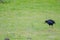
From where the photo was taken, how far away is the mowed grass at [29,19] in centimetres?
666

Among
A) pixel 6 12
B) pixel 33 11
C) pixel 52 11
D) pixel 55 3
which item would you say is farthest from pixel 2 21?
pixel 55 3

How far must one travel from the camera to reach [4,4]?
10125 millimetres

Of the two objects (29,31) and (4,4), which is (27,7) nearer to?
(4,4)

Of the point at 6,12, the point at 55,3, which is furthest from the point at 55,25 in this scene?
the point at 55,3

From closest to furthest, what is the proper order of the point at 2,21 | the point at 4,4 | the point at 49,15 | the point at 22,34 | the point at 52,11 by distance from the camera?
the point at 22,34 < the point at 2,21 < the point at 49,15 < the point at 52,11 < the point at 4,4

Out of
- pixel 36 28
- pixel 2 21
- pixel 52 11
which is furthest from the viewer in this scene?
pixel 52 11

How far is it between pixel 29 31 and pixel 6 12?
2352 millimetres

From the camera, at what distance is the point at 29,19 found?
8148mm

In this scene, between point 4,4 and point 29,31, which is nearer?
point 29,31

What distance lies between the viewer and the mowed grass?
666 cm

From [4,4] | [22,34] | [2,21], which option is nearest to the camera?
[22,34]

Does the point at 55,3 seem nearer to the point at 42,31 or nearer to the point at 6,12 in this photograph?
the point at 6,12

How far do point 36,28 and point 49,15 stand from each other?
1681mm

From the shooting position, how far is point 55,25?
7.44m
